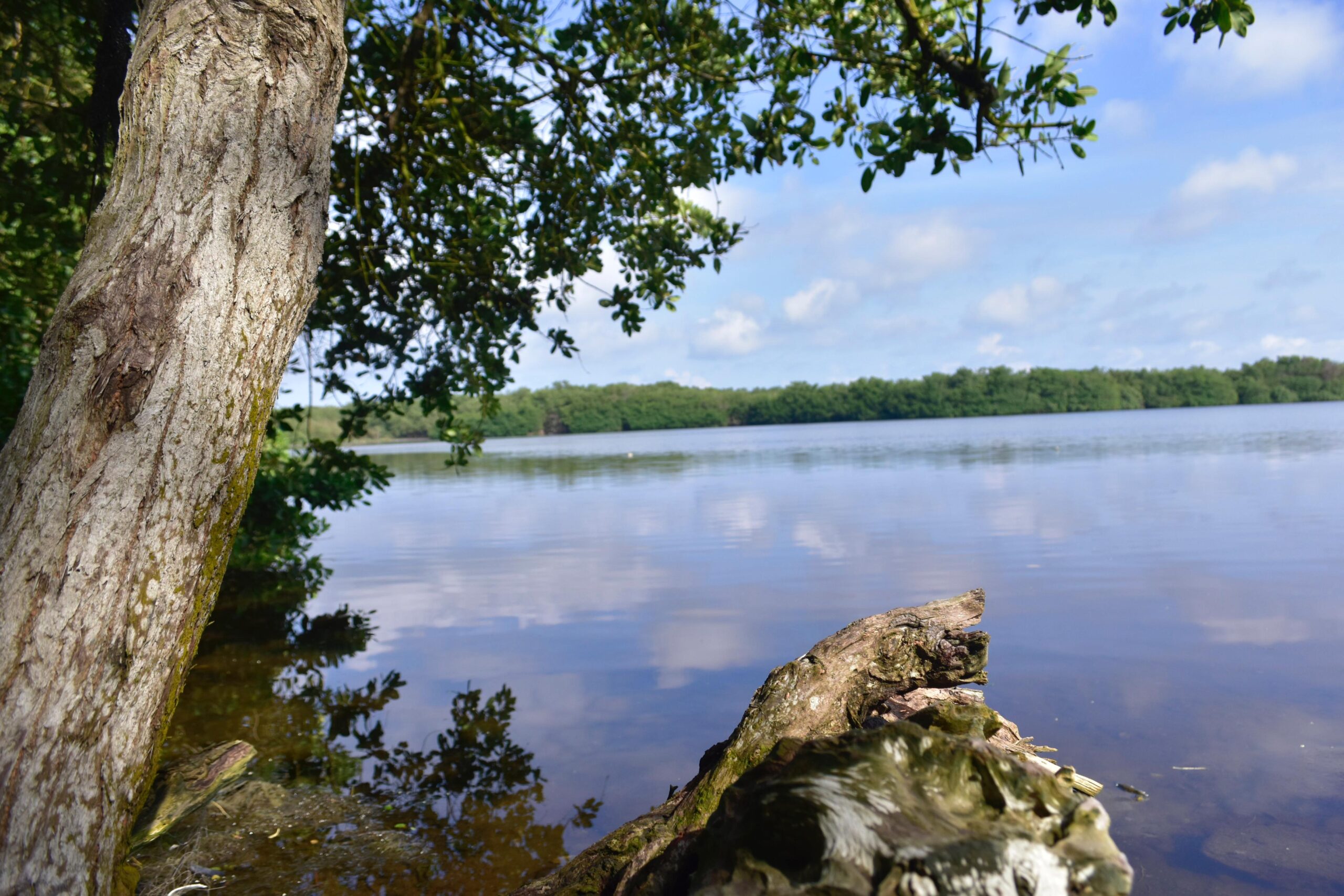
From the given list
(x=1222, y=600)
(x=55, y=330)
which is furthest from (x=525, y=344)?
(x=1222, y=600)

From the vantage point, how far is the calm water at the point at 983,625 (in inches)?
180

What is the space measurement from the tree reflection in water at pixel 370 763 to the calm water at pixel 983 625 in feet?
0.59

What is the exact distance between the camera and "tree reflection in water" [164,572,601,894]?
153 inches

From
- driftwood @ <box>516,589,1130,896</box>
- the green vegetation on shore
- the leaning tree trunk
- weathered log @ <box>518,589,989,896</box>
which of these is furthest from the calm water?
the green vegetation on shore

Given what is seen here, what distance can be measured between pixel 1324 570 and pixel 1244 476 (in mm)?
11972

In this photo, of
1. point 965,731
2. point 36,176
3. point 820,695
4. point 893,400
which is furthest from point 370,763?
point 893,400

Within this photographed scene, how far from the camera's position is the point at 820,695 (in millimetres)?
2447

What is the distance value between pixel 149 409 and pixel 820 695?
190 cm

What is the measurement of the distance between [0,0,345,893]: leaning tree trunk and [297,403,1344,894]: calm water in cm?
273

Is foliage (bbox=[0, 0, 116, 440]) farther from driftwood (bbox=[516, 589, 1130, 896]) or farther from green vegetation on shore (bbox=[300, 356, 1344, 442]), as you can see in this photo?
green vegetation on shore (bbox=[300, 356, 1344, 442])

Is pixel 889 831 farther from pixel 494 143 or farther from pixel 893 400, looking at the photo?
pixel 893 400

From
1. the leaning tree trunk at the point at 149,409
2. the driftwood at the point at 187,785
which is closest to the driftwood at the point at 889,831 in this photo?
the leaning tree trunk at the point at 149,409

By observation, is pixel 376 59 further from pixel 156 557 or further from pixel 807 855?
pixel 807 855

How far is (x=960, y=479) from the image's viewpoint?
21.7m
